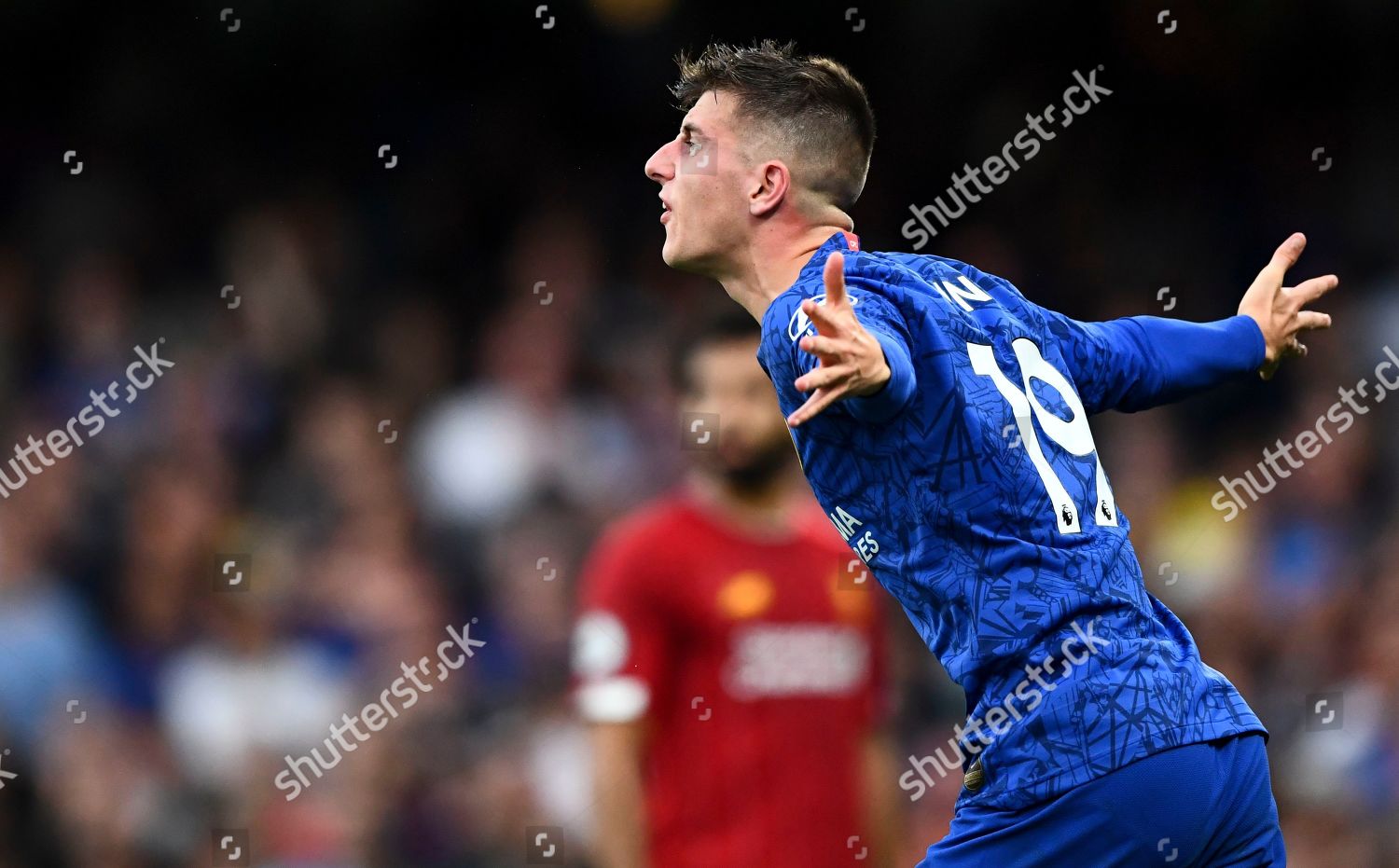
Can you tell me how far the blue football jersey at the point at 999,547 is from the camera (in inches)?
118

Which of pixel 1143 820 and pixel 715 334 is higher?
pixel 715 334

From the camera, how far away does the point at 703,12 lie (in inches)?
396

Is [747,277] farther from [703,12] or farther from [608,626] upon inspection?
[703,12]

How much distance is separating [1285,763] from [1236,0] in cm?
498

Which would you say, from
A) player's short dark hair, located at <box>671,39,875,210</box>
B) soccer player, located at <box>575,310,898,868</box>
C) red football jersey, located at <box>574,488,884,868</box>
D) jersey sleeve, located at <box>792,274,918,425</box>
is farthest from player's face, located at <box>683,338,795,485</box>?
jersey sleeve, located at <box>792,274,918,425</box>

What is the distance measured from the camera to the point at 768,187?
3.68m
